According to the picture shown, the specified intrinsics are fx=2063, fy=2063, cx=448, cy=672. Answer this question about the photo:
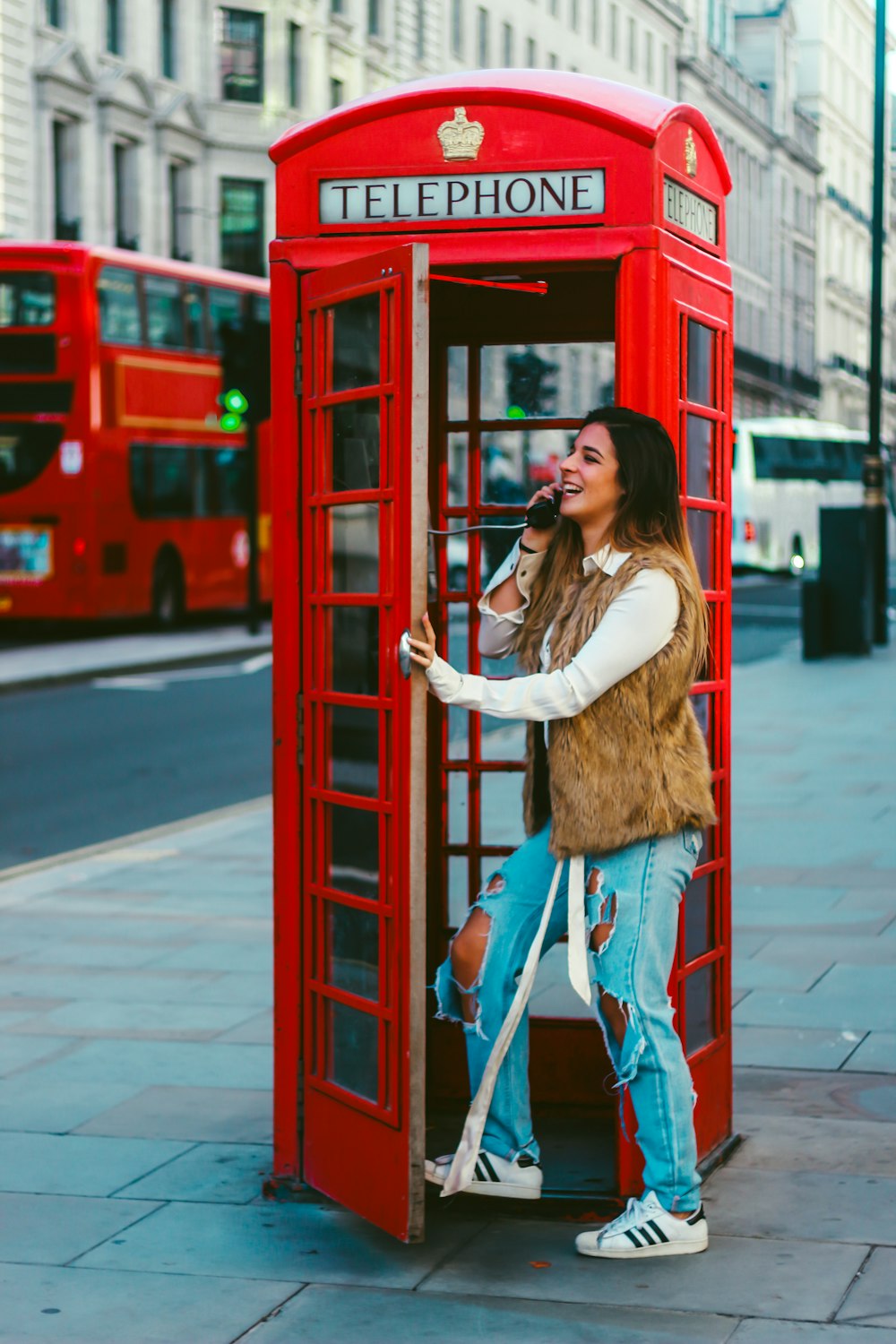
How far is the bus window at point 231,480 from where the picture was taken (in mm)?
25359

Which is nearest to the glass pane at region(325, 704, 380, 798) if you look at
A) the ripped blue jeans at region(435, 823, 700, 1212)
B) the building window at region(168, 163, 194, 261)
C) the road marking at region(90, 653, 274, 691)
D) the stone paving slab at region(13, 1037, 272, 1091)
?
the ripped blue jeans at region(435, 823, 700, 1212)

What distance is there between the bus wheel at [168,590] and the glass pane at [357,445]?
20.3 meters

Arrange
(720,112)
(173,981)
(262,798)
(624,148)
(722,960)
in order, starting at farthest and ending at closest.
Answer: (720,112) → (262,798) → (173,981) → (722,960) → (624,148)

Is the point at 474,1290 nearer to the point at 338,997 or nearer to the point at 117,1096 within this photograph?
the point at 338,997

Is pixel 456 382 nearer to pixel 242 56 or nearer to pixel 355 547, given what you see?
pixel 355 547

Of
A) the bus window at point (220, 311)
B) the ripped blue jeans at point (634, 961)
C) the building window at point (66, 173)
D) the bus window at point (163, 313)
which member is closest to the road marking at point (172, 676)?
the bus window at point (163, 313)

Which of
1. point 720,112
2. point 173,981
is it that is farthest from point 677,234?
point 720,112

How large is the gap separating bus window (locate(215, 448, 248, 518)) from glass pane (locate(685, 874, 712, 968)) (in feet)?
68.1

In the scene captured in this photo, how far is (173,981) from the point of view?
6.69 meters

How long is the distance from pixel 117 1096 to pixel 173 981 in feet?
4.56

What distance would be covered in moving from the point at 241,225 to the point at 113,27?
19.4ft

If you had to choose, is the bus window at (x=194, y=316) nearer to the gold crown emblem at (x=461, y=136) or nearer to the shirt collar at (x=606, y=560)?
the gold crown emblem at (x=461, y=136)

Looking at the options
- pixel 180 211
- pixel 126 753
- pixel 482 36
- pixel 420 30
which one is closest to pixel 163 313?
pixel 126 753

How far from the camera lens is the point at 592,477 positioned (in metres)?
4.05
